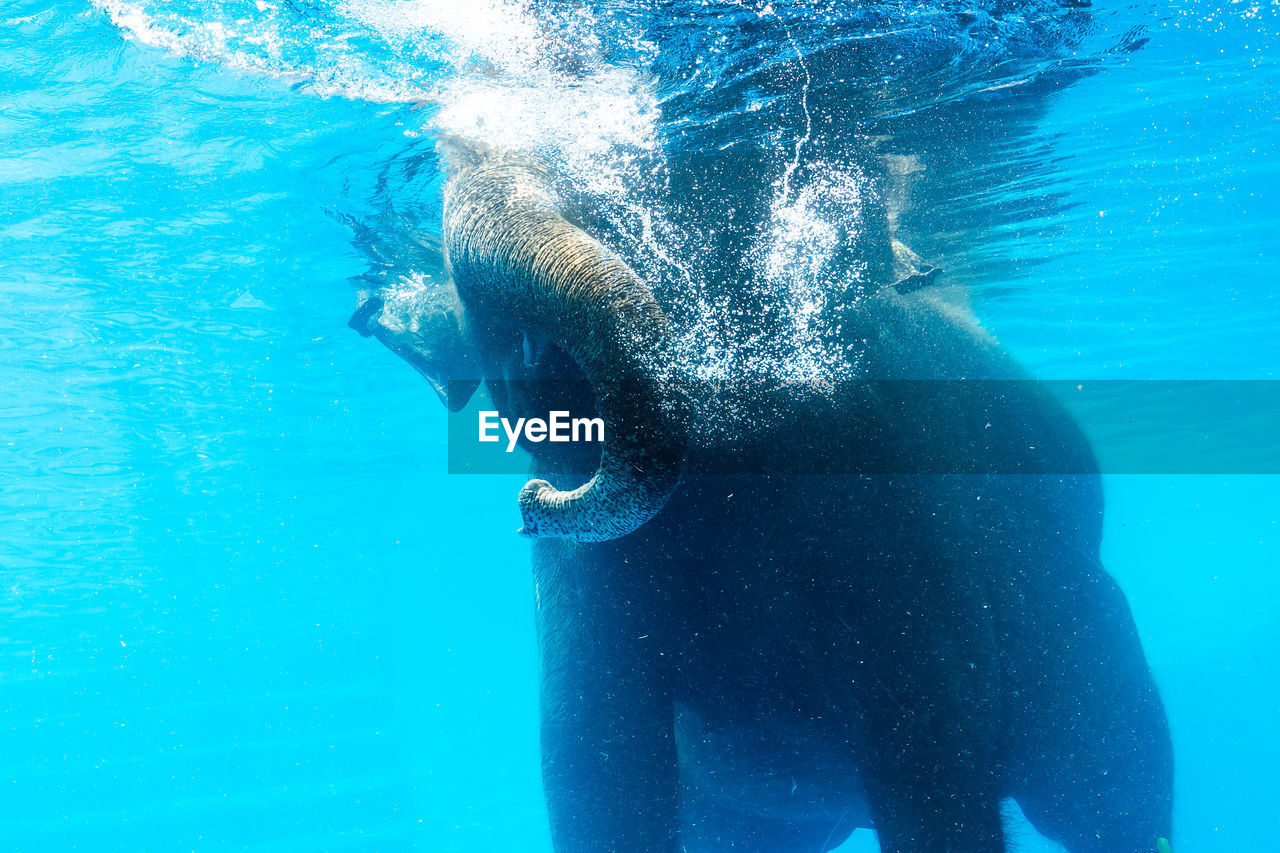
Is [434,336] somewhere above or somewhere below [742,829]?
above

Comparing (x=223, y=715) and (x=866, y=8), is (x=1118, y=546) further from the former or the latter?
(x=223, y=715)

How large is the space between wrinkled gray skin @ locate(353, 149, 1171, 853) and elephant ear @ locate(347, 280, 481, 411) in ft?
2.26

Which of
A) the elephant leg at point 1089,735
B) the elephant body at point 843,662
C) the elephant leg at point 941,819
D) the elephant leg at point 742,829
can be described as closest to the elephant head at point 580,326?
the elephant body at point 843,662

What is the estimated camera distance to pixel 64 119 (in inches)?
265

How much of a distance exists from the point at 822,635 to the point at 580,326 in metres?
1.56

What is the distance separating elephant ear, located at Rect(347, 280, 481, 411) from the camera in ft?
12.8

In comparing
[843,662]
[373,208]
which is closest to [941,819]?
[843,662]

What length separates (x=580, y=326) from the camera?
1.95 meters

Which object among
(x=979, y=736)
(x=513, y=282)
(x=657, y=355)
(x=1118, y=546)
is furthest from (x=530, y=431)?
(x=1118, y=546)

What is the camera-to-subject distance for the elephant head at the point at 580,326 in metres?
1.77

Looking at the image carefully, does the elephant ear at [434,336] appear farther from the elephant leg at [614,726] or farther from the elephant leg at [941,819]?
the elephant leg at [941,819]

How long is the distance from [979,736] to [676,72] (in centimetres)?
417

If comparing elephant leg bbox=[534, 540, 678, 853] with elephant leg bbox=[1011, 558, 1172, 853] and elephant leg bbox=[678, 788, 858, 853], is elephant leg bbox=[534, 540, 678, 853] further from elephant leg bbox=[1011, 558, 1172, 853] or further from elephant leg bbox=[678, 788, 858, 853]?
elephant leg bbox=[1011, 558, 1172, 853]

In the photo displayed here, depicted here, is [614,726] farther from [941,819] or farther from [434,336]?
[434,336]
